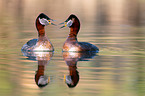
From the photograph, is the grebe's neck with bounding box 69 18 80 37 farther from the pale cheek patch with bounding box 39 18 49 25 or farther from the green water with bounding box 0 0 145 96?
the pale cheek patch with bounding box 39 18 49 25

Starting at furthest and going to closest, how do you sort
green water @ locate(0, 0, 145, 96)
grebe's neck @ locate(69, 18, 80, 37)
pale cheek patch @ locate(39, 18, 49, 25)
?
grebe's neck @ locate(69, 18, 80, 37) < pale cheek patch @ locate(39, 18, 49, 25) < green water @ locate(0, 0, 145, 96)

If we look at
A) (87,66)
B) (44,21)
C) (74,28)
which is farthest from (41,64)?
(74,28)

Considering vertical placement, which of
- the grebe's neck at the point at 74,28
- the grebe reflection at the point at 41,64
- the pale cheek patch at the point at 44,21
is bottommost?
the grebe reflection at the point at 41,64

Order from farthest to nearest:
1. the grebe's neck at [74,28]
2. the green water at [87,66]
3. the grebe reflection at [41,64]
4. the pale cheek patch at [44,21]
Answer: the grebe's neck at [74,28] < the pale cheek patch at [44,21] < the grebe reflection at [41,64] < the green water at [87,66]

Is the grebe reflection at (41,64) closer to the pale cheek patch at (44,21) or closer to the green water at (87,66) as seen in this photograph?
the green water at (87,66)

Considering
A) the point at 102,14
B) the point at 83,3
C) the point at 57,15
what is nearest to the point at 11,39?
the point at 57,15

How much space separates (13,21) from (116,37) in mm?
9940

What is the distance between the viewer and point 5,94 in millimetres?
10102

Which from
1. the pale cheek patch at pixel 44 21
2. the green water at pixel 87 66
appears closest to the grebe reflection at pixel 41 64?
the green water at pixel 87 66

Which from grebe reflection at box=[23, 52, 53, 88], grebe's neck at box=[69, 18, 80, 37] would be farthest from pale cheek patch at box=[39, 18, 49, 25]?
grebe reflection at box=[23, 52, 53, 88]

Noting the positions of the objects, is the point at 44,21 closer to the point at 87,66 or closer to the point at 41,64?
the point at 41,64

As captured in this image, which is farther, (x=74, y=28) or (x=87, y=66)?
(x=74, y=28)

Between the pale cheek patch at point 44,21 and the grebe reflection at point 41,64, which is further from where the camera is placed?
the pale cheek patch at point 44,21

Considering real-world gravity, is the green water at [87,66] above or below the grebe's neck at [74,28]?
below
